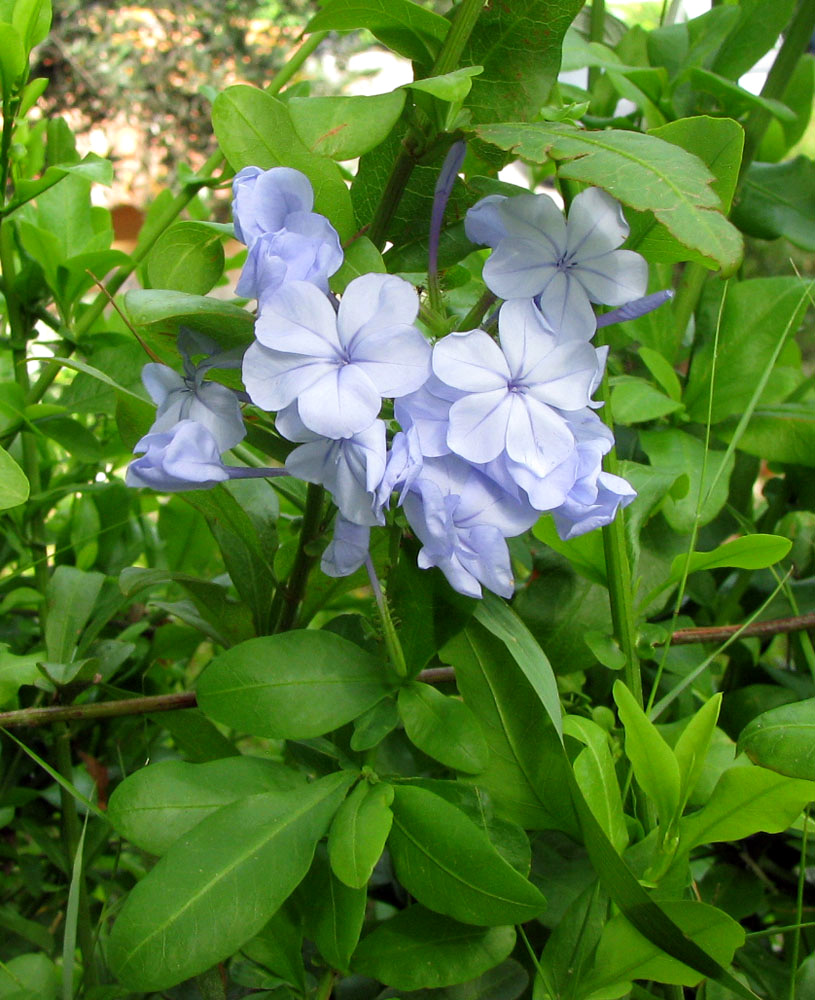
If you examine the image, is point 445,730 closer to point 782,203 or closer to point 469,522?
point 469,522

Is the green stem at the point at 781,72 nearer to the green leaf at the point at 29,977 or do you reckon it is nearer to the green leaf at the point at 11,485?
the green leaf at the point at 11,485

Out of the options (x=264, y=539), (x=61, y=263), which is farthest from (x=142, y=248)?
(x=264, y=539)

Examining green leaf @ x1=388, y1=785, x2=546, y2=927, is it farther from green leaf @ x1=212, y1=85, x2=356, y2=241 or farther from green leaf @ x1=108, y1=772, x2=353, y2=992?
green leaf @ x1=212, y1=85, x2=356, y2=241

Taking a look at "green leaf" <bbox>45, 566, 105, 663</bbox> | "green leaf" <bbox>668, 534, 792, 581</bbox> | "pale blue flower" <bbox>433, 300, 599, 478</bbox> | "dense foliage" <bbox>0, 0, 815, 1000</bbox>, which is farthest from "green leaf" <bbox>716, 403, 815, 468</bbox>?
"green leaf" <bbox>45, 566, 105, 663</bbox>

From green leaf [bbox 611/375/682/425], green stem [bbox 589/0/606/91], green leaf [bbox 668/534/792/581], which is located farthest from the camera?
green stem [bbox 589/0/606/91]

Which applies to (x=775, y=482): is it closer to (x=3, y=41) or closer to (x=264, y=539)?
(x=264, y=539)

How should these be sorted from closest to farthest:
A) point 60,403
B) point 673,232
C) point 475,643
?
point 673,232, point 475,643, point 60,403

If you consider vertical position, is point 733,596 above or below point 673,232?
below
